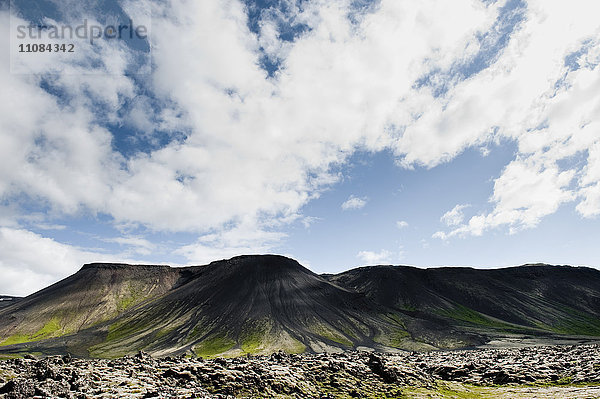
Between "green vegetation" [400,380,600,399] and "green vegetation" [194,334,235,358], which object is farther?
"green vegetation" [194,334,235,358]

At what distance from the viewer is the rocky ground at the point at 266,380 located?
90.6 feet

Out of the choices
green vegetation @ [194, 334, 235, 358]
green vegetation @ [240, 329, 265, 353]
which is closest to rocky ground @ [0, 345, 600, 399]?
green vegetation @ [240, 329, 265, 353]

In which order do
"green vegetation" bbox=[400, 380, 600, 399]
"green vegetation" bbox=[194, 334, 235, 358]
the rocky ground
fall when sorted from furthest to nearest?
"green vegetation" bbox=[194, 334, 235, 358] → "green vegetation" bbox=[400, 380, 600, 399] → the rocky ground

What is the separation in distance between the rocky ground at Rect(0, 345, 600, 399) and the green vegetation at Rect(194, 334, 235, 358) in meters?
128

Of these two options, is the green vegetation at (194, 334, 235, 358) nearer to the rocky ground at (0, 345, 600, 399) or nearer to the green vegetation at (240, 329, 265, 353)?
the green vegetation at (240, 329, 265, 353)

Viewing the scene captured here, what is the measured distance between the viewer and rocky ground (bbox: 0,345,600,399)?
90.6 feet

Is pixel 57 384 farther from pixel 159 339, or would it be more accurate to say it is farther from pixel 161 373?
pixel 159 339

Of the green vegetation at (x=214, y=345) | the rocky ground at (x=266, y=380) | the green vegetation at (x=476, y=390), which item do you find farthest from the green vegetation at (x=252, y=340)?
the green vegetation at (x=476, y=390)

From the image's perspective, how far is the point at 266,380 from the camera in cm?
3572

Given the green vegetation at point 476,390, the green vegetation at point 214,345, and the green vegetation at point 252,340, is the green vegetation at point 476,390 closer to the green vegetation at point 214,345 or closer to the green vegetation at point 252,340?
the green vegetation at point 252,340

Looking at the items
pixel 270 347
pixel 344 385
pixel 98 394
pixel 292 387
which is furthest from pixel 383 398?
pixel 270 347

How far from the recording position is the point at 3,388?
2391 centimetres

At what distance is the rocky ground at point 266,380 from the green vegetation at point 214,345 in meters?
128

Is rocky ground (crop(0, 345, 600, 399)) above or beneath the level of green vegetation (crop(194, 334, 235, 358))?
above
